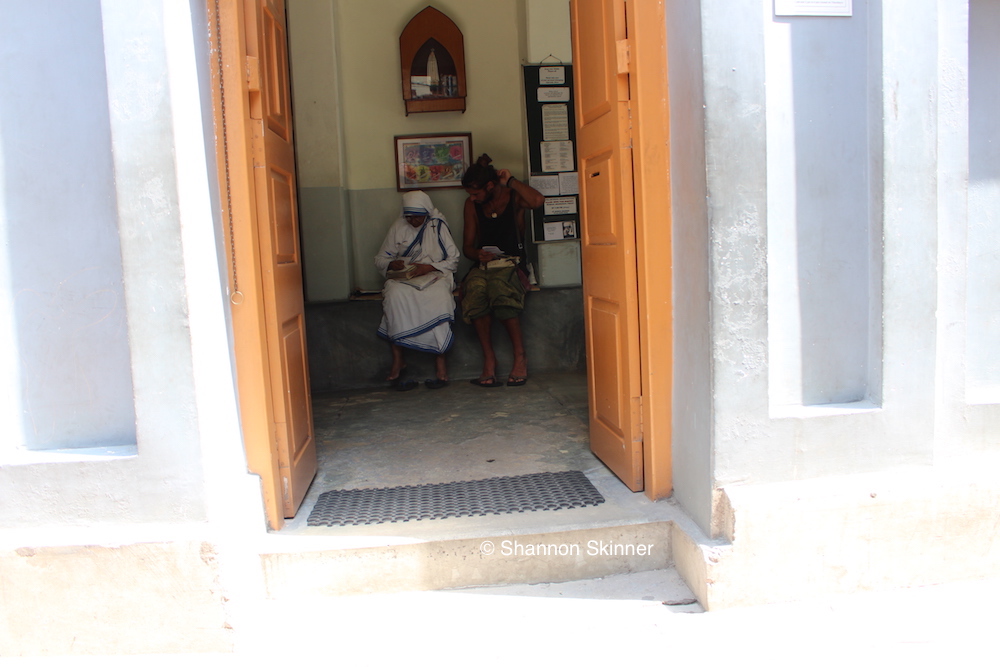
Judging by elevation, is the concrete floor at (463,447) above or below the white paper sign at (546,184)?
below

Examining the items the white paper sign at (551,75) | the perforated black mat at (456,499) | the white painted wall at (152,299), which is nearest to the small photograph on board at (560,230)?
the white paper sign at (551,75)

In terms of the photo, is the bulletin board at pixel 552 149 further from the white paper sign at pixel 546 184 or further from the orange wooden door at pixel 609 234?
the orange wooden door at pixel 609 234

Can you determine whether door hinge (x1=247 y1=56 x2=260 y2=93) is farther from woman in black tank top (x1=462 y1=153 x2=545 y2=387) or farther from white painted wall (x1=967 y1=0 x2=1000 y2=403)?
woman in black tank top (x1=462 y1=153 x2=545 y2=387)

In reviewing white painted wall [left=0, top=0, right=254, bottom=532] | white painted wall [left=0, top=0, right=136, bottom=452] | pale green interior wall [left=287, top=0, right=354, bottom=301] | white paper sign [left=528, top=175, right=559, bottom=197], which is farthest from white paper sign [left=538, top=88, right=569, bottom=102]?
white painted wall [left=0, top=0, right=136, bottom=452]

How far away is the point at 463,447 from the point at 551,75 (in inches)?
148

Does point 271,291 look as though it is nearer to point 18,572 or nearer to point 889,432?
point 18,572

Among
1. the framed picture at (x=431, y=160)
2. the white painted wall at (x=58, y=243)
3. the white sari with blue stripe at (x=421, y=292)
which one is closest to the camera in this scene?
the white painted wall at (x=58, y=243)

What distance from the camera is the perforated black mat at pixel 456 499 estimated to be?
3.16 meters

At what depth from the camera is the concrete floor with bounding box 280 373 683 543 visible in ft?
9.93

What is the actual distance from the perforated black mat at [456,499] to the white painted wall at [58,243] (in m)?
0.95

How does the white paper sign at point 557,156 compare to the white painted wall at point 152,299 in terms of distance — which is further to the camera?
the white paper sign at point 557,156

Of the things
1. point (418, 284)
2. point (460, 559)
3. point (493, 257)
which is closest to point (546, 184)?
point (493, 257)

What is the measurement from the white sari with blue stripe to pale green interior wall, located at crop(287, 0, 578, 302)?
50 cm

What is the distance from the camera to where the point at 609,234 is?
339 cm
